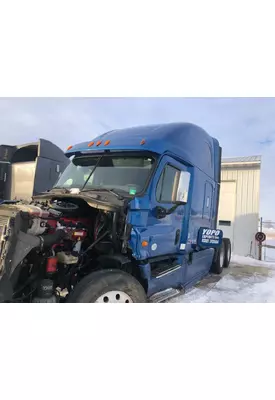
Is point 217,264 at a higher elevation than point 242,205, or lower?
lower

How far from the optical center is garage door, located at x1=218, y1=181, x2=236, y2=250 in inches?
420

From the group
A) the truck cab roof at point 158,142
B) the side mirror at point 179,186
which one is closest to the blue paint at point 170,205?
the truck cab roof at point 158,142

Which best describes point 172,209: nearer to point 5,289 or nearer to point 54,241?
point 54,241

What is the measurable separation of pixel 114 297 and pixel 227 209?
8.25 metres

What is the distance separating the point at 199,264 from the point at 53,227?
3452mm

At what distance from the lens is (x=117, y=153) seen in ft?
14.2

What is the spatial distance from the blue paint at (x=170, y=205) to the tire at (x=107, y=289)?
1.54 feet

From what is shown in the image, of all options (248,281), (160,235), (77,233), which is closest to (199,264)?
(248,281)

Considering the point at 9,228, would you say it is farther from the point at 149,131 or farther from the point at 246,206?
the point at 246,206

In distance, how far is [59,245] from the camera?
3.42 meters

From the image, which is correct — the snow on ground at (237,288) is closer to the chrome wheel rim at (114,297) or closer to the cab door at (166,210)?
the cab door at (166,210)

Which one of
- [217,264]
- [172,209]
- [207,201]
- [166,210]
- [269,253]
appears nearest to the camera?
[166,210]

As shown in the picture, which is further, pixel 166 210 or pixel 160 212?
pixel 166 210

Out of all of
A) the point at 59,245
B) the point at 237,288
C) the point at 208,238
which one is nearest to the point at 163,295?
the point at 59,245
